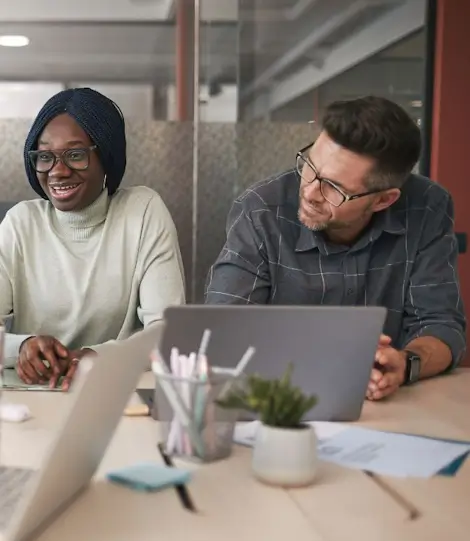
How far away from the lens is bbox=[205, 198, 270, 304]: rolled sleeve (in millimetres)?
1738

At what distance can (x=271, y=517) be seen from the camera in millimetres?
870

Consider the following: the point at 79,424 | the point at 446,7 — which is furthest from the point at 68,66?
the point at 79,424

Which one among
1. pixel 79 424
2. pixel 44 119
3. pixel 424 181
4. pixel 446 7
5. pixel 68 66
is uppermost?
pixel 446 7

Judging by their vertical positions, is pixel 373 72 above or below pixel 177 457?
above

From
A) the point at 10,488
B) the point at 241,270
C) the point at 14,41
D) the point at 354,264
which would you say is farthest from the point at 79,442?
the point at 14,41

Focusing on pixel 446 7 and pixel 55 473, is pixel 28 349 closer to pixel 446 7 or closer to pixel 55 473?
pixel 55 473

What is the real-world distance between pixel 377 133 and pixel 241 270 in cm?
42

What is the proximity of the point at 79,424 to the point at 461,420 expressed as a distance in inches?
28.8

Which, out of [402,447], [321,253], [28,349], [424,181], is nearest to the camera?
[402,447]

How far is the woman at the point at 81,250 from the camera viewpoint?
6.54 ft

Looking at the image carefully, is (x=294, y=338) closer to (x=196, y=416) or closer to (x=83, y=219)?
(x=196, y=416)

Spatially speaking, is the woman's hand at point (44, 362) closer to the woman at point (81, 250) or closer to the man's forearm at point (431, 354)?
the woman at point (81, 250)

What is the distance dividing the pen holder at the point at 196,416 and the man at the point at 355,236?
0.67 meters

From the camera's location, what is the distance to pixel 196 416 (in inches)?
40.0
